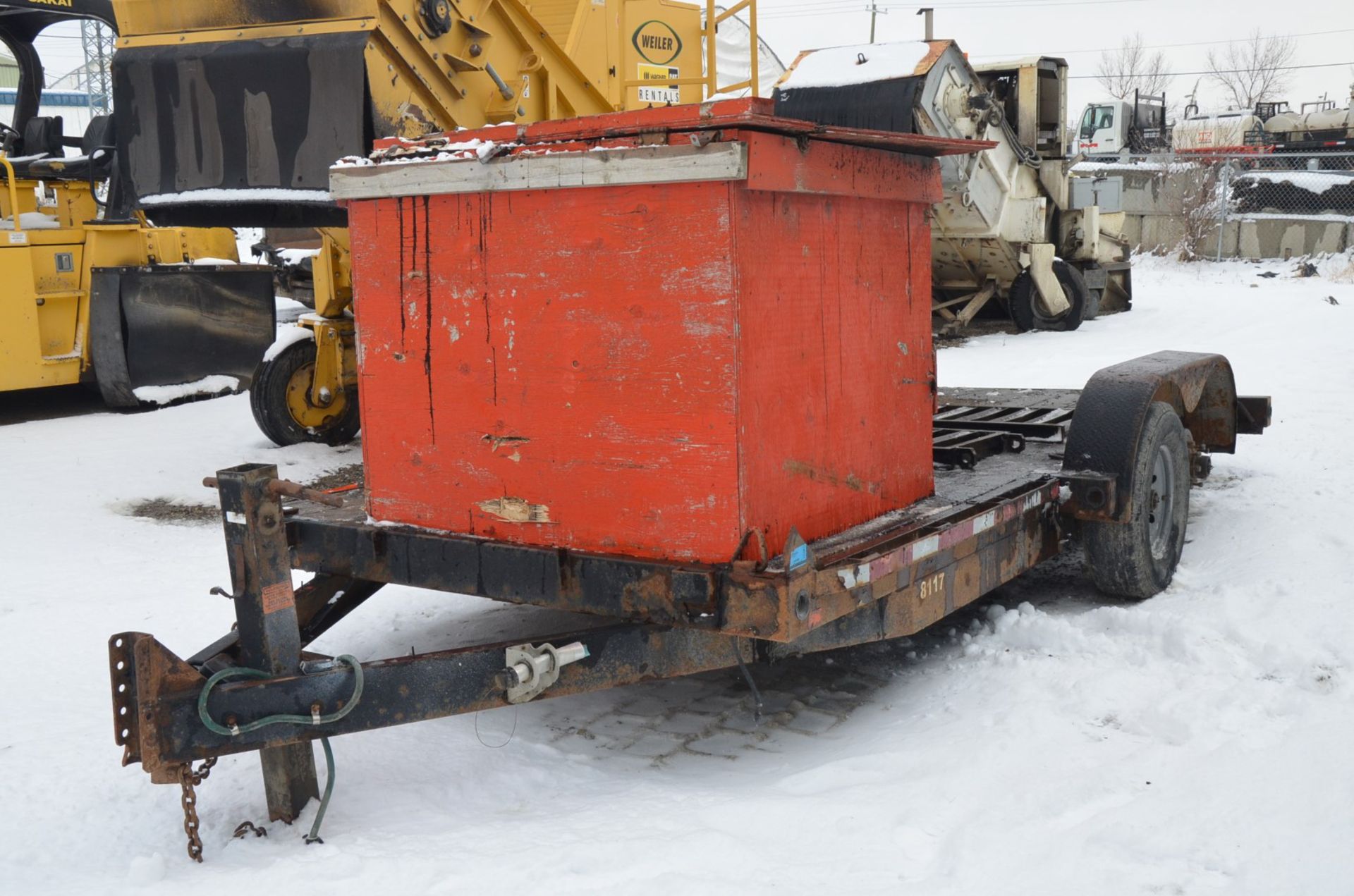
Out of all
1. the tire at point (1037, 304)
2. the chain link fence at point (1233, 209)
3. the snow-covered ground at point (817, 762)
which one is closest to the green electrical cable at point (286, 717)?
the snow-covered ground at point (817, 762)

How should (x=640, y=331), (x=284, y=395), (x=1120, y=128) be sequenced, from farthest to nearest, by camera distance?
(x=1120, y=128)
(x=284, y=395)
(x=640, y=331)

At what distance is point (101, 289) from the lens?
29.2 ft

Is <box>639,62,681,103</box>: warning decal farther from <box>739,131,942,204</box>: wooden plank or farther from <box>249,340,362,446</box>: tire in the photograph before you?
<box>739,131,942,204</box>: wooden plank

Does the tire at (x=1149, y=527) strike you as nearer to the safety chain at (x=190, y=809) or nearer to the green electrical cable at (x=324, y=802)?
the green electrical cable at (x=324, y=802)

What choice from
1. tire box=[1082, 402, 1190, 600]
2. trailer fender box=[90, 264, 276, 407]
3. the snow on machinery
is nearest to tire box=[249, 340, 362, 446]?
trailer fender box=[90, 264, 276, 407]

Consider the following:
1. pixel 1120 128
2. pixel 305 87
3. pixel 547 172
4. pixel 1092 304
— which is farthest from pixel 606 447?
pixel 1120 128

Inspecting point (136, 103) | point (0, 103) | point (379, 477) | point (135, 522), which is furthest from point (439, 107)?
point (0, 103)

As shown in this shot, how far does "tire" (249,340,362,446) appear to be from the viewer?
7.86m

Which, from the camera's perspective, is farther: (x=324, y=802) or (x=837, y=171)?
(x=837, y=171)

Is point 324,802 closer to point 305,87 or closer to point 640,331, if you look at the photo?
point 640,331

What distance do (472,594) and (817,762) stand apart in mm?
1124

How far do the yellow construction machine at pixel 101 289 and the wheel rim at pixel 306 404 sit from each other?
1.39 metres

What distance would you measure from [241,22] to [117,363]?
3.55m

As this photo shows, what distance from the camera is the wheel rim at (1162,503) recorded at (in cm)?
A: 501
